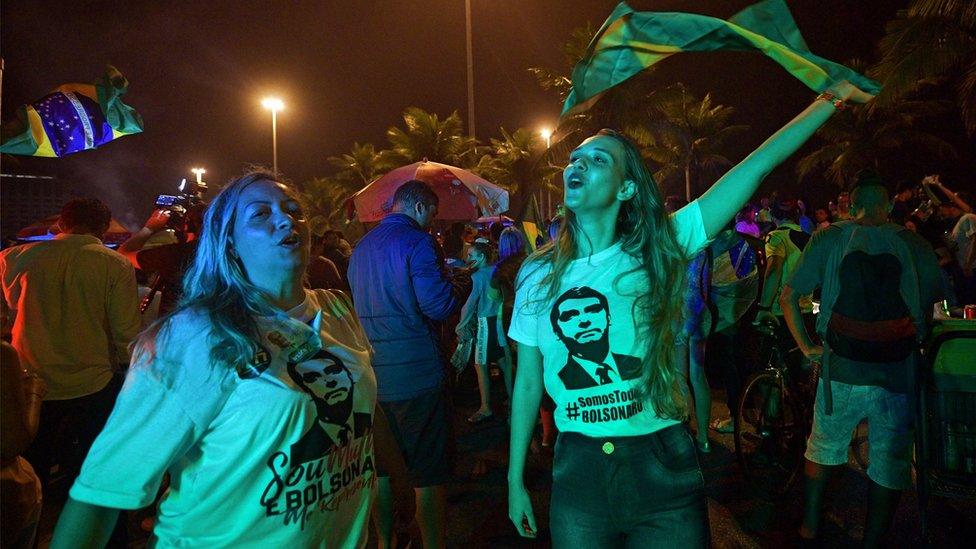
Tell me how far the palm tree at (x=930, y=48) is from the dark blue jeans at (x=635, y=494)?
12.1 metres

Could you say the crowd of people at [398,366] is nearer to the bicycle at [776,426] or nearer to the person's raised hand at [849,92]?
the person's raised hand at [849,92]

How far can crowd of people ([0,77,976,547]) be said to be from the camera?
1809 millimetres

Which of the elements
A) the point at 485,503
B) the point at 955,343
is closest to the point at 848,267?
the point at 955,343

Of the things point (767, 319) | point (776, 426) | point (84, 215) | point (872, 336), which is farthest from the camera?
point (767, 319)

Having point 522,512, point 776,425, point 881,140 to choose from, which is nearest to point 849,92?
point 522,512

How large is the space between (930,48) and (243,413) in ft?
46.7

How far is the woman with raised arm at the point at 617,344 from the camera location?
2252mm

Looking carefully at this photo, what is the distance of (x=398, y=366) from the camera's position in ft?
13.2

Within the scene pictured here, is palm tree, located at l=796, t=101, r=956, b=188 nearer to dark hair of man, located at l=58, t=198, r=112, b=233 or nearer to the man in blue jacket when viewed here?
the man in blue jacket

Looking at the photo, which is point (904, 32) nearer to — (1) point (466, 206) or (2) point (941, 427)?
(1) point (466, 206)

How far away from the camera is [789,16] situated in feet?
8.39

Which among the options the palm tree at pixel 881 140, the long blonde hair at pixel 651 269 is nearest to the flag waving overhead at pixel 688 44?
the long blonde hair at pixel 651 269

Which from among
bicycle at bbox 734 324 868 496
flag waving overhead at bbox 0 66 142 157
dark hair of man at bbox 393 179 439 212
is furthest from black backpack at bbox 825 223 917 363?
flag waving overhead at bbox 0 66 142 157

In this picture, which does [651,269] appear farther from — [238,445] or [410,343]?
[410,343]
